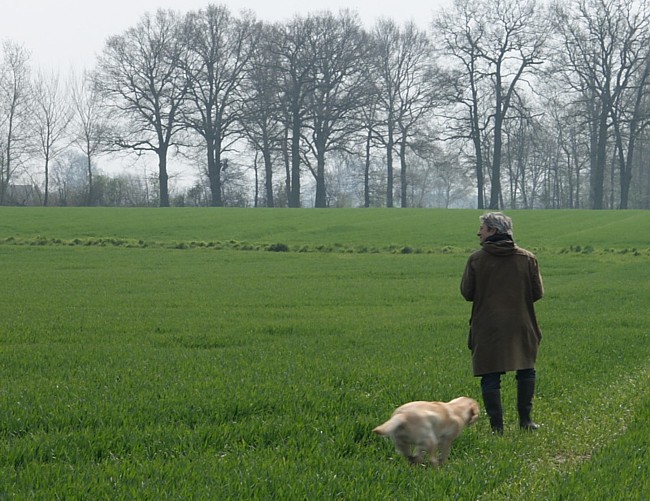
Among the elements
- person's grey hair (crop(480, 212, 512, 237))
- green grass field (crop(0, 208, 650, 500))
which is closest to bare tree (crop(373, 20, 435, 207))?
green grass field (crop(0, 208, 650, 500))

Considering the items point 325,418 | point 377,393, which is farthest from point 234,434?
point 377,393

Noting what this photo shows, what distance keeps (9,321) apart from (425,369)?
7889mm

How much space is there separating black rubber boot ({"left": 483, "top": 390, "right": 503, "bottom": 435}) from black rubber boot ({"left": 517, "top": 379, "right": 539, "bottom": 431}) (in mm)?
261

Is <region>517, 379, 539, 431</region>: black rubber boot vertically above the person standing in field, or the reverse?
the person standing in field

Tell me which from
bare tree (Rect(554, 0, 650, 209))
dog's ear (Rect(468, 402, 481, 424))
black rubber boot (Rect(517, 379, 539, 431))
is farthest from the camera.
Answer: bare tree (Rect(554, 0, 650, 209))

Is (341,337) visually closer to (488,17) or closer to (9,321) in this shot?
(9,321)

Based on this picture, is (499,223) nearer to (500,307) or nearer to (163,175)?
(500,307)

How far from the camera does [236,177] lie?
7194 centimetres

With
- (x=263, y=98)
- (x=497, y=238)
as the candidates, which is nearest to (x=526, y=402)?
(x=497, y=238)

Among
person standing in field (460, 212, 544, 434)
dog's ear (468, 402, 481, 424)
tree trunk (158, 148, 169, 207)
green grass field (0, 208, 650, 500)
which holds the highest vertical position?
tree trunk (158, 148, 169, 207)

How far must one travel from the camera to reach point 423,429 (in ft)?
18.2

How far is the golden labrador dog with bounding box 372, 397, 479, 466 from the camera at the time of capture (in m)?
5.53

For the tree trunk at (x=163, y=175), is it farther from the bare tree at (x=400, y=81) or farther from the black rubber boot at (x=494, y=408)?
the black rubber boot at (x=494, y=408)

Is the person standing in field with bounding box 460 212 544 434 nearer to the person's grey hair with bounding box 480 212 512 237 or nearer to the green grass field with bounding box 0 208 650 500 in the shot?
the person's grey hair with bounding box 480 212 512 237
